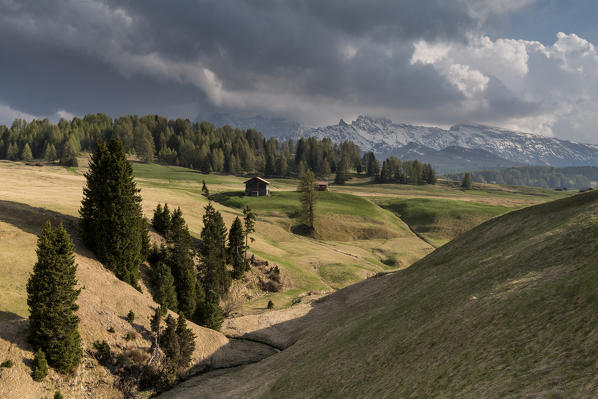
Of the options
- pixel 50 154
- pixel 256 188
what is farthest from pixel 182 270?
pixel 50 154

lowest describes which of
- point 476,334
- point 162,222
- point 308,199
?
point 162,222

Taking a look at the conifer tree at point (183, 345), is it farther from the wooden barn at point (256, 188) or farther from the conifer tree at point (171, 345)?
the wooden barn at point (256, 188)

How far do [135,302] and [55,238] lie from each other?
12.0 metres

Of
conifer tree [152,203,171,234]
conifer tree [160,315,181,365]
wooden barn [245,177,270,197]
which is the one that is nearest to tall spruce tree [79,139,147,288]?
conifer tree [160,315,181,365]

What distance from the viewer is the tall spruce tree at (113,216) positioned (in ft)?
121

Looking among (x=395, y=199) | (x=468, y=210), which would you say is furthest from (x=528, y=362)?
(x=395, y=199)

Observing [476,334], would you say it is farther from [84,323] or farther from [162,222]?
Answer: [162,222]

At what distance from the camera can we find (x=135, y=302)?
3359cm

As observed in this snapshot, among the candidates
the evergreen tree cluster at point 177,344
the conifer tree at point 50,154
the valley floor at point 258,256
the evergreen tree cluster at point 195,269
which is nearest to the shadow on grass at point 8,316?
the valley floor at point 258,256

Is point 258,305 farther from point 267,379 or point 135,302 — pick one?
point 267,379

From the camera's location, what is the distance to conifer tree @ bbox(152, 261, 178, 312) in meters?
37.6

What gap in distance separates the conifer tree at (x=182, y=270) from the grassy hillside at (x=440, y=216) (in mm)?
76639

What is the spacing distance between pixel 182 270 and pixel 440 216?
9740 centimetres

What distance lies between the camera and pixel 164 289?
3797 cm
